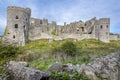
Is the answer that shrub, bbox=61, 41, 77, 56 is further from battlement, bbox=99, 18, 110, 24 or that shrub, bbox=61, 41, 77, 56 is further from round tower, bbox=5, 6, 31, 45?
battlement, bbox=99, 18, 110, 24

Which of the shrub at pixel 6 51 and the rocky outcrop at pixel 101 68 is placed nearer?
the shrub at pixel 6 51

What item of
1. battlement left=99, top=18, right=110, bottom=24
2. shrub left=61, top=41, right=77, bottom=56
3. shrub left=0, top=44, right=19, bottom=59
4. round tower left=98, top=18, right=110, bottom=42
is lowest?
shrub left=61, top=41, right=77, bottom=56

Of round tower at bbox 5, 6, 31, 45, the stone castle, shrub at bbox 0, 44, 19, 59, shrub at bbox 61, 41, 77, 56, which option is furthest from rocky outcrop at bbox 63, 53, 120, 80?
round tower at bbox 5, 6, 31, 45

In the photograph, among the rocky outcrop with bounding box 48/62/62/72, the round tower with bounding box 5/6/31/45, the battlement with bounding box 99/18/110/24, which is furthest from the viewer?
the battlement with bounding box 99/18/110/24

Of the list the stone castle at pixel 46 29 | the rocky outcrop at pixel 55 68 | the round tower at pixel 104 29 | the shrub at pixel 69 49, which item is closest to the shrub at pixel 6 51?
the rocky outcrop at pixel 55 68

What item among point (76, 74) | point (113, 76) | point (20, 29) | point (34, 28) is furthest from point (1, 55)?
point (34, 28)

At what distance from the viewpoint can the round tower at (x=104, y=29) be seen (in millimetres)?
55875

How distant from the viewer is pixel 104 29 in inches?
2228

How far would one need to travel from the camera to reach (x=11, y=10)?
170 feet

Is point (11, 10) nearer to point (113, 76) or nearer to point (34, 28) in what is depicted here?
point (34, 28)

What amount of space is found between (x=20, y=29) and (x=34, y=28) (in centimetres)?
495

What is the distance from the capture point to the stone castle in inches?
2008

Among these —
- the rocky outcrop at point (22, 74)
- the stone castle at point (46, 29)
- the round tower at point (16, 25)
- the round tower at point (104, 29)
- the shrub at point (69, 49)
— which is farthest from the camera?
the round tower at point (104, 29)

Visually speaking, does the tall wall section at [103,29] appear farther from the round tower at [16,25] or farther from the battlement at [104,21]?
the round tower at [16,25]
